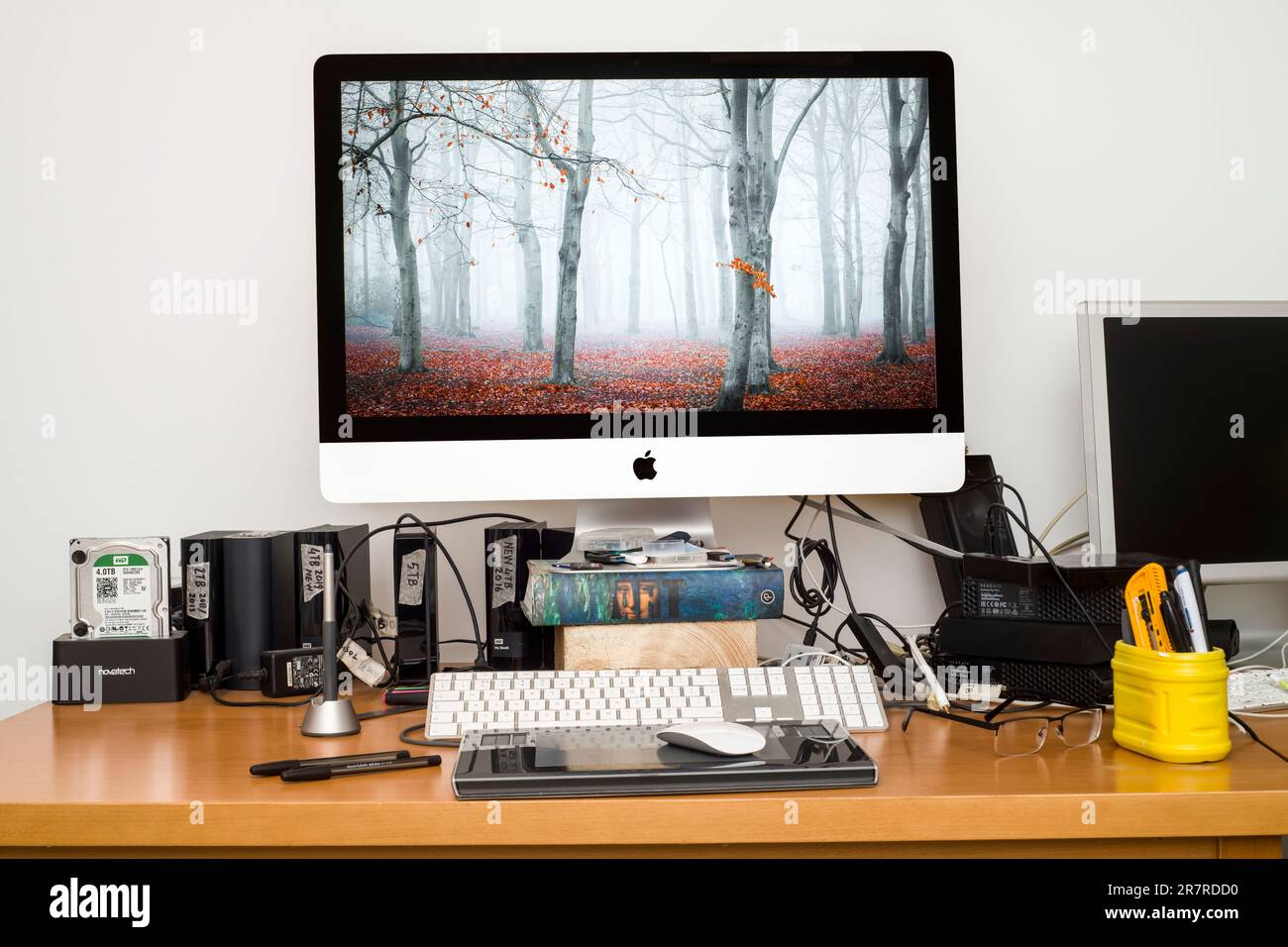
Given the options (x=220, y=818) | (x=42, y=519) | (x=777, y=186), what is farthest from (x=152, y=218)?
(x=220, y=818)

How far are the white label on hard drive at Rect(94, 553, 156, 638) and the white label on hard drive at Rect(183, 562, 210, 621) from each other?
0.16 feet

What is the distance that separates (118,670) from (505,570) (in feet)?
1.41

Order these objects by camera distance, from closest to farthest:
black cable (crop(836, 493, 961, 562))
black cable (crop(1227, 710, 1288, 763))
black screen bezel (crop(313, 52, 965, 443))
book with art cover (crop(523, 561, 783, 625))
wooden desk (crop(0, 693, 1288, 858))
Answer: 1. wooden desk (crop(0, 693, 1288, 858))
2. black cable (crop(1227, 710, 1288, 763))
3. book with art cover (crop(523, 561, 783, 625))
4. black screen bezel (crop(313, 52, 965, 443))
5. black cable (crop(836, 493, 961, 562))

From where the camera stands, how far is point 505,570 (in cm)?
116

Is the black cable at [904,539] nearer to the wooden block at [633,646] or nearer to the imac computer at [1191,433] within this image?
the imac computer at [1191,433]

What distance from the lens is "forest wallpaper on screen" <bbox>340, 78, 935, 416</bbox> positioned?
1.17 metres

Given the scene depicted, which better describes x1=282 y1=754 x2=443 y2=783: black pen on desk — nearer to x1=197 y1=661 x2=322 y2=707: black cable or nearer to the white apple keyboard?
the white apple keyboard

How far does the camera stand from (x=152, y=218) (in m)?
1.39

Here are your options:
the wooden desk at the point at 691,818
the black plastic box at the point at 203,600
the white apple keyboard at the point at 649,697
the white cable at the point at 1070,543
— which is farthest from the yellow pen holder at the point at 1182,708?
the black plastic box at the point at 203,600

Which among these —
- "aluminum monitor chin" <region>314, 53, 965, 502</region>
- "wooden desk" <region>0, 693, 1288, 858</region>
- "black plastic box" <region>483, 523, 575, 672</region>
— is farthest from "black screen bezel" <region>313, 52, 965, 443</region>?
"wooden desk" <region>0, 693, 1288, 858</region>

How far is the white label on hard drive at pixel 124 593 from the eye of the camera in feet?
3.58
